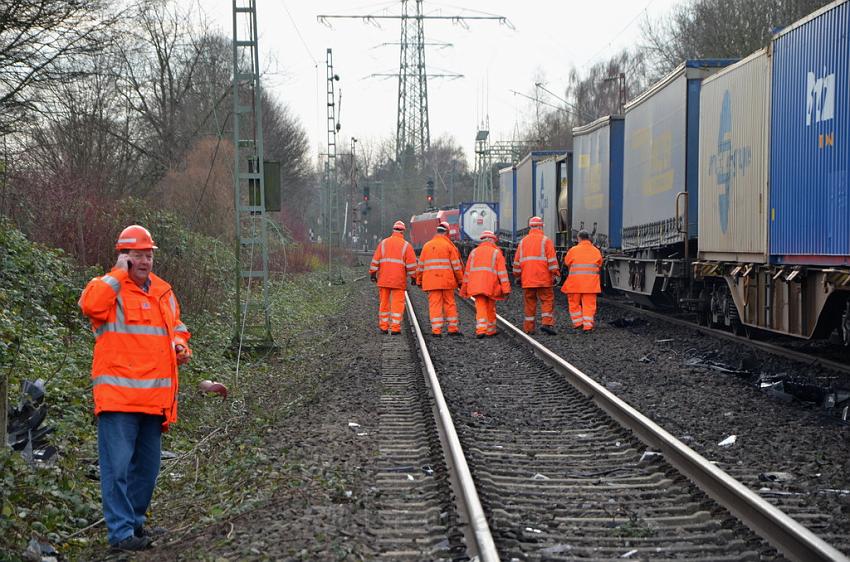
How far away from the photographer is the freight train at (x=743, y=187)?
10586 mm

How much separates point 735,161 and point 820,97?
9.90ft

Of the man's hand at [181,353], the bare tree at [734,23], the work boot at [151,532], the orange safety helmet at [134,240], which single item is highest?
the bare tree at [734,23]

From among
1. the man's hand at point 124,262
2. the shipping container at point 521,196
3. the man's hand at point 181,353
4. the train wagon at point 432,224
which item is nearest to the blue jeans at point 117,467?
the man's hand at point 181,353

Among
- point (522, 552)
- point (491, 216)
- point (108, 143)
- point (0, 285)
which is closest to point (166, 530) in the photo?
point (522, 552)

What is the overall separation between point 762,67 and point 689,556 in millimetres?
8873

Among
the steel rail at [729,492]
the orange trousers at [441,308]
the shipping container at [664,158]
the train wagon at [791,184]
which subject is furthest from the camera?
the orange trousers at [441,308]

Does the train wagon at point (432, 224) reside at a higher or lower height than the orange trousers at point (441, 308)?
higher

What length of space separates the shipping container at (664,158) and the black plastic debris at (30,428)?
35.5 feet

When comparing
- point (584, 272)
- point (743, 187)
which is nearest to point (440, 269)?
point (584, 272)

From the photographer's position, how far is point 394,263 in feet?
55.7

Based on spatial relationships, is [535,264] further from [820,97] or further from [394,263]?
[820,97]

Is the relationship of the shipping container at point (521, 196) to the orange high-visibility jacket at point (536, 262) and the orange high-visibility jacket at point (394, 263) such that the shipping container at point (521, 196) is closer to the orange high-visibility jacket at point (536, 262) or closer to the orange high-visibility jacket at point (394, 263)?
the orange high-visibility jacket at point (536, 262)

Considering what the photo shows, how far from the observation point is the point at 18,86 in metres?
17.3

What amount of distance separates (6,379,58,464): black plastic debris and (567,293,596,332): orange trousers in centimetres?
1091
